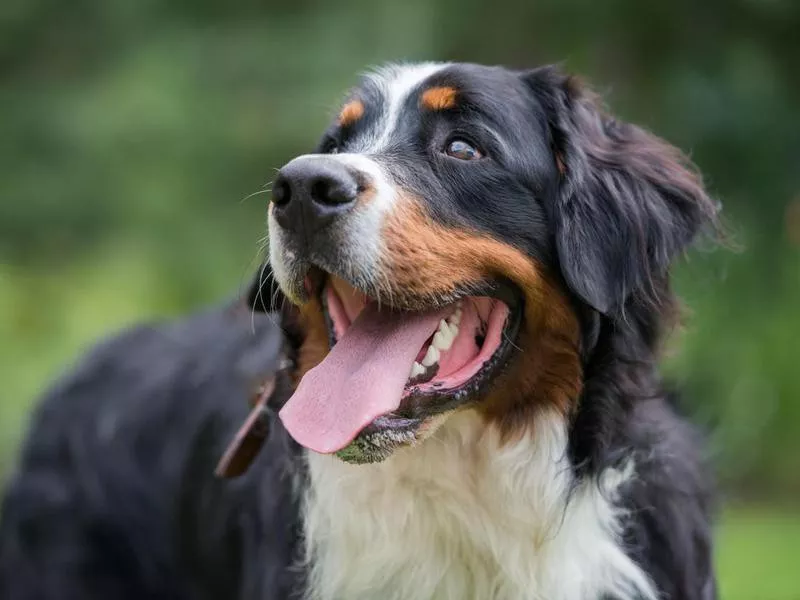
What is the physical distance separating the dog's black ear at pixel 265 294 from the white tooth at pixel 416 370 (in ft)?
1.79

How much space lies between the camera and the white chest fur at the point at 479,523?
300 cm

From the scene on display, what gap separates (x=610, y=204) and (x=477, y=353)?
0.52m

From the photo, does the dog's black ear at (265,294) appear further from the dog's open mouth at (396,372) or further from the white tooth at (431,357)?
the white tooth at (431,357)

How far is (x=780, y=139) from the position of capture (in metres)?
7.79

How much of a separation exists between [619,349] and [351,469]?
2.50 ft

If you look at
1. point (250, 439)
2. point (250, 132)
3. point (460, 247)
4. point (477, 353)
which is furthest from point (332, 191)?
point (250, 132)

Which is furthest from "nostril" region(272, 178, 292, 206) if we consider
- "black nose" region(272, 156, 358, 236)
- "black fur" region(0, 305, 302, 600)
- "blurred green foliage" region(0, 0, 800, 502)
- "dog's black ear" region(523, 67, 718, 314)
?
"blurred green foliage" region(0, 0, 800, 502)

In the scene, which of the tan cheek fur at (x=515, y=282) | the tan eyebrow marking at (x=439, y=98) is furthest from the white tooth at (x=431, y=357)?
the tan eyebrow marking at (x=439, y=98)

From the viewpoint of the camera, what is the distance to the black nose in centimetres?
269

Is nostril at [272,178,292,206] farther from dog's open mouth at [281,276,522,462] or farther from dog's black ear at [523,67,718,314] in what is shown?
dog's black ear at [523,67,718,314]

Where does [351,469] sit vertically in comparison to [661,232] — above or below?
below

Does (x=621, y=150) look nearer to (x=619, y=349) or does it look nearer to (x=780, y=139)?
(x=619, y=349)

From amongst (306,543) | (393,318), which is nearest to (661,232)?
(393,318)

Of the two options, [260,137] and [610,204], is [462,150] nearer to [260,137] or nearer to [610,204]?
[610,204]
